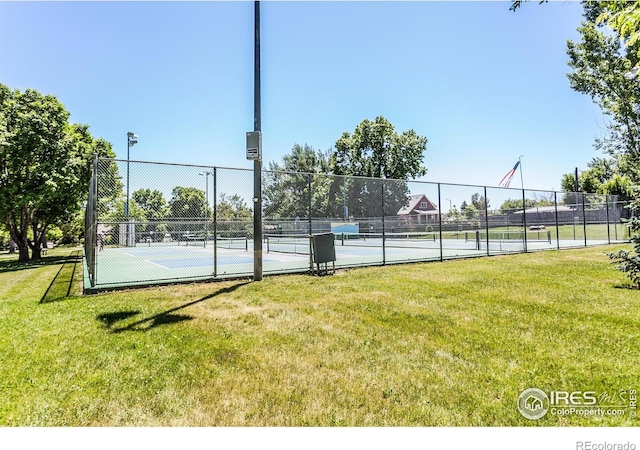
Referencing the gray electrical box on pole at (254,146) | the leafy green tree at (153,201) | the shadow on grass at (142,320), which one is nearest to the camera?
the shadow on grass at (142,320)

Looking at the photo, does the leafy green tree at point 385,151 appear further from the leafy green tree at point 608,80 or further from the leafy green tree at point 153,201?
the leafy green tree at point 153,201

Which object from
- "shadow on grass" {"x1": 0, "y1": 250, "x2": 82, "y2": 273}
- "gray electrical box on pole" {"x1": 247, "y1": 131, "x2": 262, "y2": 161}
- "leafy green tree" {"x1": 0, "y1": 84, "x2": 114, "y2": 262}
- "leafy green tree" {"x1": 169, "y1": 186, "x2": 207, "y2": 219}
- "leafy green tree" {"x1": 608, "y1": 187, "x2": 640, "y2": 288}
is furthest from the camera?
"leafy green tree" {"x1": 0, "y1": 84, "x2": 114, "y2": 262}

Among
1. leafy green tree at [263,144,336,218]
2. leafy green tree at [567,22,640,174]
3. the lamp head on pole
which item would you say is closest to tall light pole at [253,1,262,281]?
leafy green tree at [263,144,336,218]

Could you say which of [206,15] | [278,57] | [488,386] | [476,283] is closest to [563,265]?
[476,283]

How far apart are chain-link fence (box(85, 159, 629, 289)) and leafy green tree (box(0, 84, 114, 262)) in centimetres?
306

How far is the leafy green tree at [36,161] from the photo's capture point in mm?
14148

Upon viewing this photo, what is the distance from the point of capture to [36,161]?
1477cm

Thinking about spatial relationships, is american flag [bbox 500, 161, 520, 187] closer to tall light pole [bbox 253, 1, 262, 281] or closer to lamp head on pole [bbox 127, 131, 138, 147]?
lamp head on pole [bbox 127, 131, 138, 147]

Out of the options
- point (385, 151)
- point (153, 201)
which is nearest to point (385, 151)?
point (385, 151)

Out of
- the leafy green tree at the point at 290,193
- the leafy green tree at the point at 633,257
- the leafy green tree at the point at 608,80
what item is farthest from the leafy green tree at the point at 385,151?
the leafy green tree at the point at 633,257
